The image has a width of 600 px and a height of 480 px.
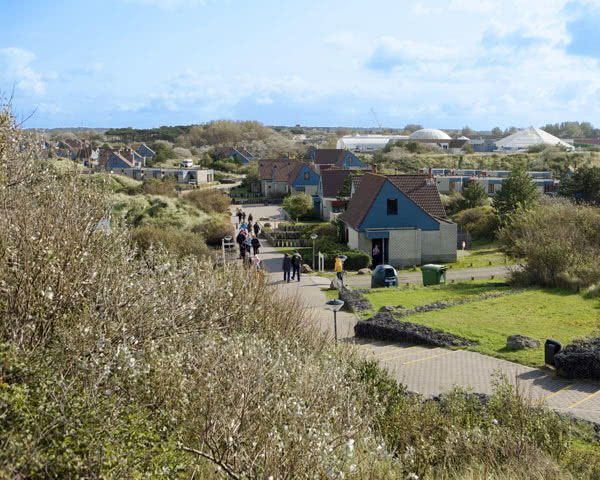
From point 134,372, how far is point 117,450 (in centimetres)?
115

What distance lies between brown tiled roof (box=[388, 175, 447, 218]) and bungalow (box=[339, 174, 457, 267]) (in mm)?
55

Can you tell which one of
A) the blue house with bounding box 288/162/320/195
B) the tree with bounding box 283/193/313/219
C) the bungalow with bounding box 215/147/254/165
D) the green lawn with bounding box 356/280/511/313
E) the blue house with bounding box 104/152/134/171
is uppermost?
the bungalow with bounding box 215/147/254/165

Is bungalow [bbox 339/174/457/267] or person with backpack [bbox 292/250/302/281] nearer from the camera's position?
person with backpack [bbox 292/250/302/281]

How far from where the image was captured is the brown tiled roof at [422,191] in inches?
1335

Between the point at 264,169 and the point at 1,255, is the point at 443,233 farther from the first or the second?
the point at 264,169

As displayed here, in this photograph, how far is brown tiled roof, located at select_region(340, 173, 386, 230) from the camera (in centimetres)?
3331

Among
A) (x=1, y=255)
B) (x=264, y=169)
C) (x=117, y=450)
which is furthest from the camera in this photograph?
(x=264, y=169)

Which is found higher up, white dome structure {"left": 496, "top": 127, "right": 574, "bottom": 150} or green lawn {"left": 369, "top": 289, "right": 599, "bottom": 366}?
white dome structure {"left": 496, "top": 127, "right": 574, "bottom": 150}

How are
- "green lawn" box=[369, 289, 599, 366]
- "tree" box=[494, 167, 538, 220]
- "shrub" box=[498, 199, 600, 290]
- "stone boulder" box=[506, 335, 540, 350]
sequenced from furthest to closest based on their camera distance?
"tree" box=[494, 167, 538, 220], "shrub" box=[498, 199, 600, 290], "green lawn" box=[369, 289, 599, 366], "stone boulder" box=[506, 335, 540, 350]

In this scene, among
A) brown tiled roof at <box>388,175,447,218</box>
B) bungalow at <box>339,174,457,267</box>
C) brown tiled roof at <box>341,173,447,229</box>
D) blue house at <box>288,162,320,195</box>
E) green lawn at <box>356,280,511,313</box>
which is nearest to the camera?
green lawn at <box>356,280,511,313</box>

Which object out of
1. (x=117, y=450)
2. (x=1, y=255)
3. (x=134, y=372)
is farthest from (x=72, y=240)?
(x=117, y=450)

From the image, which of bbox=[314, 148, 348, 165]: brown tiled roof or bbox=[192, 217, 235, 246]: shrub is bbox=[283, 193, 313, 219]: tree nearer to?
bbox=[192, 217, 235, 246]: shrub

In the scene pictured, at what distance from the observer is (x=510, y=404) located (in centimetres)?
977

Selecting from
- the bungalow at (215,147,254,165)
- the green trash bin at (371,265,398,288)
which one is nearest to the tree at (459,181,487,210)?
the green trash bin at (371,265,398,288)
